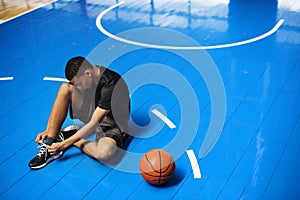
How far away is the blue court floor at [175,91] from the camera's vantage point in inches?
143

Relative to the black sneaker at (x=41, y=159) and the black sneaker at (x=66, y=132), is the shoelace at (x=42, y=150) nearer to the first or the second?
the black sneaker at (x=41, y=159)

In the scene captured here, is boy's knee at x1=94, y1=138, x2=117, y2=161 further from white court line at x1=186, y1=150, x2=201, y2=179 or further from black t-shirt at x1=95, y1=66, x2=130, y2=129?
white court line at x1=186, y1=150, x2=201, y2=179

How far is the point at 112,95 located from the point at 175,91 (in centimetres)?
142

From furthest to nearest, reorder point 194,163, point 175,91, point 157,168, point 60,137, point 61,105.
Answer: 1. point 175,91
2. point 60,137
3. point 61,105
4. point 194,163
5. point 157,168

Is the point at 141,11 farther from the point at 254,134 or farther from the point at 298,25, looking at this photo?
the point at 254,134

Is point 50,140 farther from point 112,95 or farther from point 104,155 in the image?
point 112,95

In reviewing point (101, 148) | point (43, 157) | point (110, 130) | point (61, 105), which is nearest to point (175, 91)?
point (110, 130)

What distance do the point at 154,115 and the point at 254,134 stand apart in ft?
3.73

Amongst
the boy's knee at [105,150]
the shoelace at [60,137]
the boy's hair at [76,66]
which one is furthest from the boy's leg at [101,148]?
the boy's hair at [76,66]

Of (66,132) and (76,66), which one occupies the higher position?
(76,66)

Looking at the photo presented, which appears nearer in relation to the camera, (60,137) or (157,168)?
(157,168)

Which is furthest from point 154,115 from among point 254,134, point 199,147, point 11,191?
point 11,191

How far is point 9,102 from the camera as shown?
16.4 feet

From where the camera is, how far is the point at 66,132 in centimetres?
416
